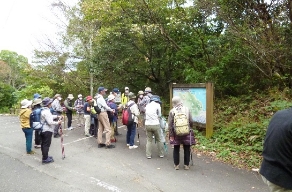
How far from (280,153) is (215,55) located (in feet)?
29.6

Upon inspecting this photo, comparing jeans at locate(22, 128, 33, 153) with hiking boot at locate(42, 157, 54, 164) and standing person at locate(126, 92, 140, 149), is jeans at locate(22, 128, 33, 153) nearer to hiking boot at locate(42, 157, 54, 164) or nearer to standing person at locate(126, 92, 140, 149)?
hiking boot at locate(42, 157, 54, 164)

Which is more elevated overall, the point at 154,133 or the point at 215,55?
the point at 215,55

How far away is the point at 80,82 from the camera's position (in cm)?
1944

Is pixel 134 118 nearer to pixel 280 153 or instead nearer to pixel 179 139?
pixel 179 139

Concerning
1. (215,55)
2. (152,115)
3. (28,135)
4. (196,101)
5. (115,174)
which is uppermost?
(215,55)

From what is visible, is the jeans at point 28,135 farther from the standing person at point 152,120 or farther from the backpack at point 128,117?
the standing person at point 152,120

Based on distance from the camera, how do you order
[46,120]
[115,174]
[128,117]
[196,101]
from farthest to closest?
[196,101] → [128,117] → [46,120] → [115,174]

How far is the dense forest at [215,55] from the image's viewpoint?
8.31 meters

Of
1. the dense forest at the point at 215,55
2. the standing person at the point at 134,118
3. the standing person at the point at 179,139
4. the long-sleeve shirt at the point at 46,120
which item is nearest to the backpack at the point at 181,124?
the standing person at the point at 179,139

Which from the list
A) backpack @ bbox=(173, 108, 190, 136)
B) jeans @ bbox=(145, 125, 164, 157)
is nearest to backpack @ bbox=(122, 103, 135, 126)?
jeans @ bbox=(145, 125, 164, 157)

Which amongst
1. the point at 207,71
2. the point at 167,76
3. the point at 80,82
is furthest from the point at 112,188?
the point at 80,82

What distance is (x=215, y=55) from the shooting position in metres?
11.1

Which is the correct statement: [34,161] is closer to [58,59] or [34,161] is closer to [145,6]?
[145,6]

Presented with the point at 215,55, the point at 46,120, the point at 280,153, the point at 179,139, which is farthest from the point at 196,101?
the point at 280,153
